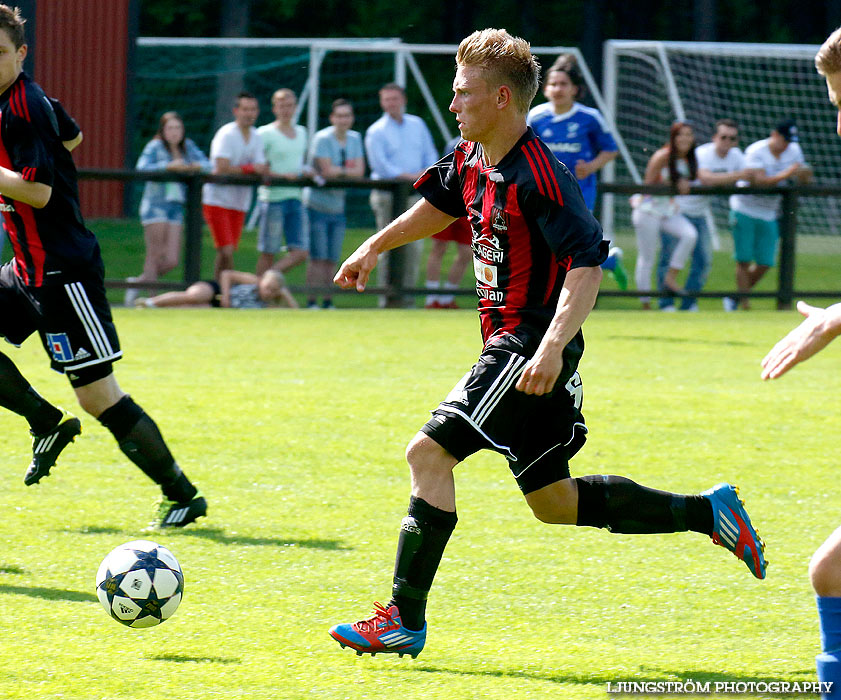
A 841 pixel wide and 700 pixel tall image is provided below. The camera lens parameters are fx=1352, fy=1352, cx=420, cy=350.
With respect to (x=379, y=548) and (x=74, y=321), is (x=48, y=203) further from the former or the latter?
(x=379, y=548)

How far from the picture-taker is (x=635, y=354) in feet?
38.3

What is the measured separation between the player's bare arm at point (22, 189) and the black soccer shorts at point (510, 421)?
210 cm

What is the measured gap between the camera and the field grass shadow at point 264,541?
5.62 m

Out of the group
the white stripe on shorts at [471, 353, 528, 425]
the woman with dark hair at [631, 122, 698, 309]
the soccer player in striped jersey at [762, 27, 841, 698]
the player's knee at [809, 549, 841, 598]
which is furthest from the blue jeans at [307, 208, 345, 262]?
the player's knee at [809, 549, 841, 598]

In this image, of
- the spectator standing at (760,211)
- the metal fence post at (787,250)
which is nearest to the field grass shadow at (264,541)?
the spectator standing at (760,211)

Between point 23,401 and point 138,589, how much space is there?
1.73 metres

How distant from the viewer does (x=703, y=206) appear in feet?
51.0

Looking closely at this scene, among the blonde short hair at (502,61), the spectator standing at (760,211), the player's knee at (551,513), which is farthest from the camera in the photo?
the spectator standing at (760,211)

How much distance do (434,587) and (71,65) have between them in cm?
2068

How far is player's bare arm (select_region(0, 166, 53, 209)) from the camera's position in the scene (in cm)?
529

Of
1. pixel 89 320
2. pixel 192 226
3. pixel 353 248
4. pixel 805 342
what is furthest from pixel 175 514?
→ pixel 353 248

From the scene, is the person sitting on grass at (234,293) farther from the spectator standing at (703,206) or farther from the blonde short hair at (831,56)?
the blonde short hair at (831,56)

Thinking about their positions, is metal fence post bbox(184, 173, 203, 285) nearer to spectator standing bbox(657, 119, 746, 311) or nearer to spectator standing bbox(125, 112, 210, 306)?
spectator standing bbox(125, 112, 210, 306)

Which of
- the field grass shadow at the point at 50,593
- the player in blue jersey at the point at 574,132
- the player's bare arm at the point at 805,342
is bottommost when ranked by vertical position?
the field grass shadow at the point at 50,593
